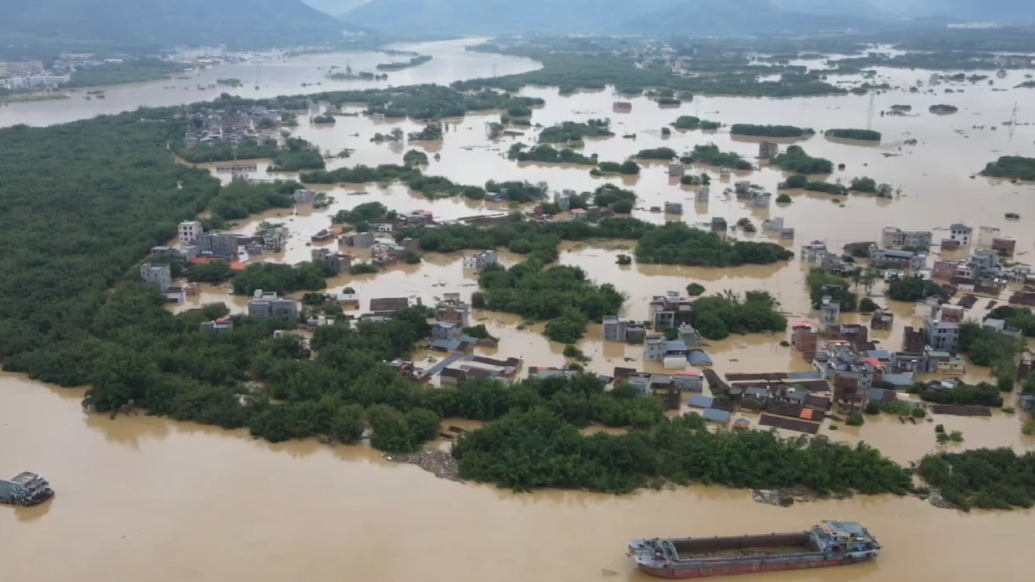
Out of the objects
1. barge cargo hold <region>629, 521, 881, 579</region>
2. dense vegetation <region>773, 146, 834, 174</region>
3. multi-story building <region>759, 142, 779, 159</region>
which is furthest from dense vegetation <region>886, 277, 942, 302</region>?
multi-story building <region>759, 142, 779, 159</region>

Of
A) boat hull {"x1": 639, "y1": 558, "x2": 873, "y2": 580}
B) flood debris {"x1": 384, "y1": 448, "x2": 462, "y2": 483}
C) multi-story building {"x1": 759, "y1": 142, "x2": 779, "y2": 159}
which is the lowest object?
boat hull {"x1": 639, "y1": 558, "x2": 873, "y2": 580}

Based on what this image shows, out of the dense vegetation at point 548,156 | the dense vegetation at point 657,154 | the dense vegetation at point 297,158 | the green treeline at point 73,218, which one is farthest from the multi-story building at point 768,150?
the green treeline at point 73,218

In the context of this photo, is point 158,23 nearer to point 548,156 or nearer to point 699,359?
point 548,156

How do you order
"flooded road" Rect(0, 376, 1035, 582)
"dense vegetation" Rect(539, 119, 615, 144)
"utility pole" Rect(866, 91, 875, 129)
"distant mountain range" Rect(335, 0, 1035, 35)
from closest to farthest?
"flooded road" Rect(0, 376, 1035, 582) → "dense vegetation" Rect(539, 119, 615, 144) → "utility pole" Rect(866, 91, 875, 129) → "distant mountain range" Rect(335, 0, 1035, 35)

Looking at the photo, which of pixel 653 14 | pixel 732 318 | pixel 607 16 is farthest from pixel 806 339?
pixel 607 16

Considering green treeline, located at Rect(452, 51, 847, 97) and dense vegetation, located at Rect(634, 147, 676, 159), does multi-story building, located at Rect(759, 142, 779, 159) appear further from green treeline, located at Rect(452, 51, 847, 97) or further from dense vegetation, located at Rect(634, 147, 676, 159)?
green treeline, located at Rect(452, 51, 847, 97)

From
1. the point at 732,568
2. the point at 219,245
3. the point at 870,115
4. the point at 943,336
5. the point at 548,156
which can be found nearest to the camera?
the point at 732,568
